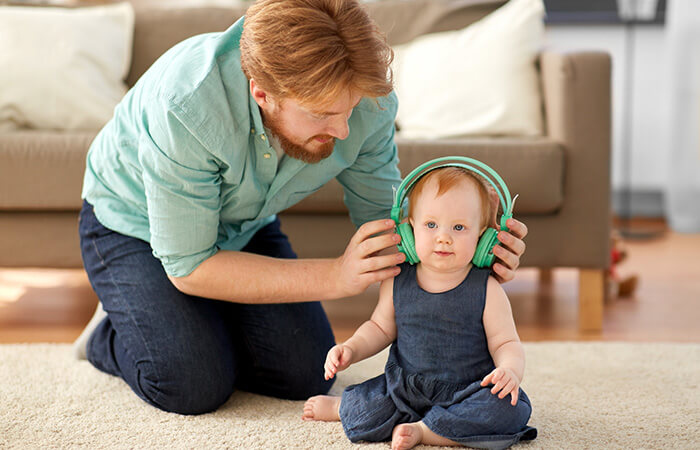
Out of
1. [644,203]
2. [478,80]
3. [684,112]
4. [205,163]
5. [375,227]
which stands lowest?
[644,203]

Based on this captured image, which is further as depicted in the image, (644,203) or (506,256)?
(644,203)

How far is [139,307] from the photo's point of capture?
1437mm

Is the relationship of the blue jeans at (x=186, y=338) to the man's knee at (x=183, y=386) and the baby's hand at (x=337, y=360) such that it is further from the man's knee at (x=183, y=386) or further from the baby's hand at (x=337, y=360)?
the baby's hand at (x=337, y=360)

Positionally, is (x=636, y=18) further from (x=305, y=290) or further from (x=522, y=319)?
(x=305, y=290)

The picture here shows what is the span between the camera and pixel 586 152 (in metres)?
1.94

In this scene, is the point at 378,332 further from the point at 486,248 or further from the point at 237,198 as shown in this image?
the point at 237,198

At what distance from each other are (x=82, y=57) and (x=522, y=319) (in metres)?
1.51

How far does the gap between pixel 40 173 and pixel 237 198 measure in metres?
0.78

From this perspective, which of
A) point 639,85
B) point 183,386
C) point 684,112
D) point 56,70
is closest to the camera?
point 183,386

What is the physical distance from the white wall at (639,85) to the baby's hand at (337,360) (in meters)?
2.47

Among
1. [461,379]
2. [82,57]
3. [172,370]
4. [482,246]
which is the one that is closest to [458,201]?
[482,246]

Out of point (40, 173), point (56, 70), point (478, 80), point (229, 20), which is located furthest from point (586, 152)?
point (56, 70)

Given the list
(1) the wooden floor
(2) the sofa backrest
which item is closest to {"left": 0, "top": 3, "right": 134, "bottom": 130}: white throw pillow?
(2) the sofa backrest

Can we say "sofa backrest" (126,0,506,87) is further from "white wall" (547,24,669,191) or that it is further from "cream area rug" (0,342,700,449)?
"cream area rug" (0,342,700,449)
